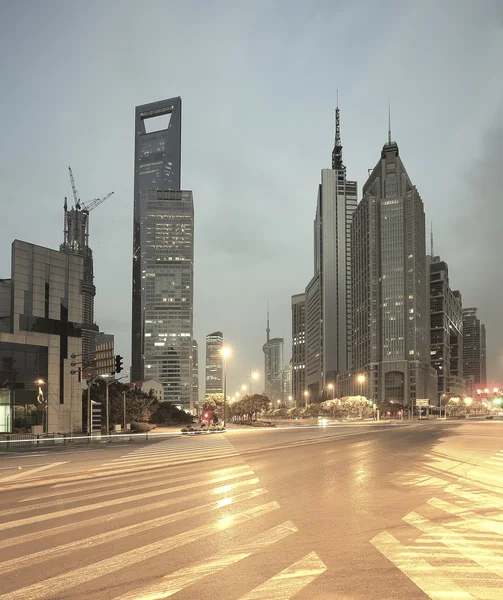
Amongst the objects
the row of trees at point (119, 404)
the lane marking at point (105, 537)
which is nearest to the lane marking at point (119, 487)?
the lane marking at point (105, 537)

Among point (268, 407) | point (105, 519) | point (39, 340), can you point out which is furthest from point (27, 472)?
point (268, 407)

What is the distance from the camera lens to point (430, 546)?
9.20 metres

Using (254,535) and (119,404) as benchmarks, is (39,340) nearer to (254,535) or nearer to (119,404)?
(119,404)

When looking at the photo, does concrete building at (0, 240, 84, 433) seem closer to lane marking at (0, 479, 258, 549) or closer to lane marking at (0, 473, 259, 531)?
→ lane marking at (0, 473, 259, 531)

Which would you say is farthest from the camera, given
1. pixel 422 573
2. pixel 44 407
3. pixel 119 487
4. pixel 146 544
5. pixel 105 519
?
pixel 44 407

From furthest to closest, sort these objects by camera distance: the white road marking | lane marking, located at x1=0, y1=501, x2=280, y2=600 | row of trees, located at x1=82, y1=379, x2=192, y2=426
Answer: row of trees, located at x1=82, y1=379, x2=192, y2=426 → the white road marking → lane marking, located at x1=0, y1=501, x2=280, y2=600

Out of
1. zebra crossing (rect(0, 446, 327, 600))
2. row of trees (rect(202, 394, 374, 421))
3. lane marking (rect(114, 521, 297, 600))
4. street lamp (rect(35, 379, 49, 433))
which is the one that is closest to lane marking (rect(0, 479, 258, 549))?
zebra crossing (rect(0, 446, 327, 600))

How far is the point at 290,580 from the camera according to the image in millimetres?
7449

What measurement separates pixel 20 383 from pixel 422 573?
174ft

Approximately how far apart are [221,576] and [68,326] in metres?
55.6

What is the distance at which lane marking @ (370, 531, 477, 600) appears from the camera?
6.95 m

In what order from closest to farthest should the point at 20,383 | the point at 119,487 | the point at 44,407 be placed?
the point at 119,487, the point at 20,383, the point at 44,407

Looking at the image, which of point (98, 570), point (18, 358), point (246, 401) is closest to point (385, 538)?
point (98, 570)

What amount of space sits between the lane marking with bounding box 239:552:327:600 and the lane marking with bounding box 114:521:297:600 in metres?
0.88
